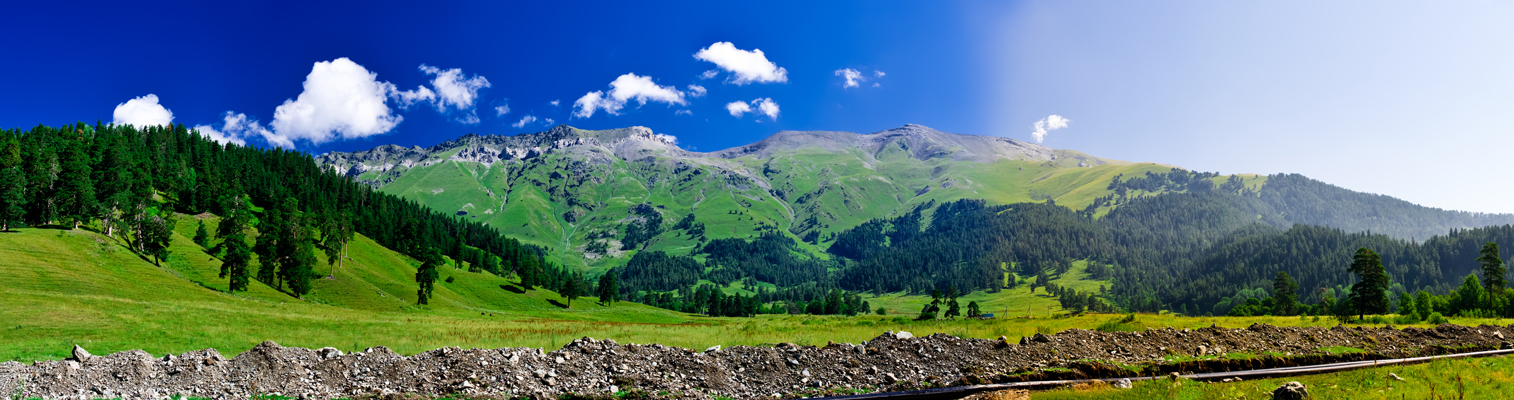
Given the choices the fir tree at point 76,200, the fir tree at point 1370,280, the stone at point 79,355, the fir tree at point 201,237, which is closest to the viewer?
the stone at point 79,355

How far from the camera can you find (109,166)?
87125 mm

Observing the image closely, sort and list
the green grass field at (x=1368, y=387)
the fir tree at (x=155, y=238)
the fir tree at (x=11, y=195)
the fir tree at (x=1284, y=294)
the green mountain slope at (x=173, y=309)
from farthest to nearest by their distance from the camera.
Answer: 1. the fir tree at (x=1284, y=294)
2. the fir tree at (x=155, y=238)
3. the fir tree at (x=11, y=195)
4. the green mountain slope at (x=173, y=309)
5. the green grass field at (x=1368, y=387)

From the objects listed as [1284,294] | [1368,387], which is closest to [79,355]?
[1368,387]

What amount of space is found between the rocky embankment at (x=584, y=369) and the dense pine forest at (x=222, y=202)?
65.9 m

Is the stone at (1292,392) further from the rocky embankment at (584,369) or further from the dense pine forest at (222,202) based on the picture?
the dense pine forest at (222,202)

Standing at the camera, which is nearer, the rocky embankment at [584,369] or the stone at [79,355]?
the rocky embankment at [584,369]

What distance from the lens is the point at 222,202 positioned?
108m

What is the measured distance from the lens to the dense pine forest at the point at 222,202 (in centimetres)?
7194

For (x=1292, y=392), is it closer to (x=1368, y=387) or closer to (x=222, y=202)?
(x=1368, y=387)

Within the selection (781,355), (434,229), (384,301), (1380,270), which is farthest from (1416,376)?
(434,229)

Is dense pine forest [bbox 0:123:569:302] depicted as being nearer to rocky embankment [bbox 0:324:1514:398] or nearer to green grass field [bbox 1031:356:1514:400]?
rocky embankment [bbox 0:324:1514:398]

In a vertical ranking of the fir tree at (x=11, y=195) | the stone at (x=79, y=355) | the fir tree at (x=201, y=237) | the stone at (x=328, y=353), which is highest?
the fir tree at (x=11, y=195)

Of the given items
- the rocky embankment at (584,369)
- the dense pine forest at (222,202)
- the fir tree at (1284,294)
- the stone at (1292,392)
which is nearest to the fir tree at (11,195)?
the dense pine forest at (222,202)

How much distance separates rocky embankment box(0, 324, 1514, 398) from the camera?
1806 centimetres
